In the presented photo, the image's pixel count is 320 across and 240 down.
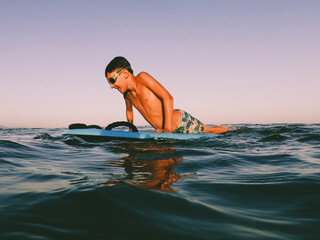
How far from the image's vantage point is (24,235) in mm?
828

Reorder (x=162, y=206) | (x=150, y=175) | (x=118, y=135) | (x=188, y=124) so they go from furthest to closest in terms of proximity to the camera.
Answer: (x=188, y=124) < (x=118, y=135) < (x=150, y=175) < (x=162, y=206)

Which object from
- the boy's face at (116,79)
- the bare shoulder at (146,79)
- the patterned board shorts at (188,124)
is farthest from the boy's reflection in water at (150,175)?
the patterned board shorts at (188,124)

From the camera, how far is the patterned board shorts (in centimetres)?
568

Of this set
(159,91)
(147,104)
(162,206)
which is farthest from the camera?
(147,104)

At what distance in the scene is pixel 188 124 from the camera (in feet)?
19.1

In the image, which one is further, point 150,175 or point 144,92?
point 144,92

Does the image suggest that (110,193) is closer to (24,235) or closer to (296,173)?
(24,235)

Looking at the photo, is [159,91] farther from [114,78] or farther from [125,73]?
[114,78]

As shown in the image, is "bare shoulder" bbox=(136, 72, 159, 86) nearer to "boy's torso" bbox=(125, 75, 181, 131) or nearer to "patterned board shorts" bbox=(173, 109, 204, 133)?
"boy's torso" bbox=(125, 75, 181, 131)

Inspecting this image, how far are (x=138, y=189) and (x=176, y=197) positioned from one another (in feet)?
0.78

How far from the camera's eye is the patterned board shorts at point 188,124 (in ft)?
18.6

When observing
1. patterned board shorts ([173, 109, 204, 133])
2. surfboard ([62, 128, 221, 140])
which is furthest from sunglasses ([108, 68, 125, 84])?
patterned board shorts ([173, 109, 204, 133])

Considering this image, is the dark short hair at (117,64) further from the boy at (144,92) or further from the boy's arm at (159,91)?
the boy's arm at (159,91)

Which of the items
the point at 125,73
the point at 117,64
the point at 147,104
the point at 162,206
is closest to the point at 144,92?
A: the point at 147,104
